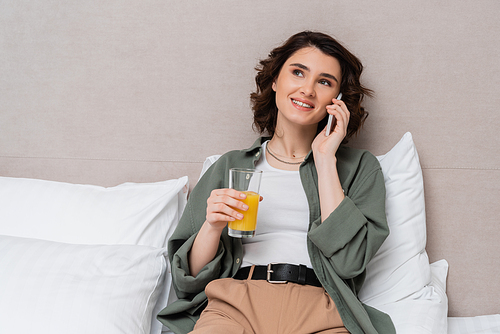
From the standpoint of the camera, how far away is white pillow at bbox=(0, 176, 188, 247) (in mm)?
1359

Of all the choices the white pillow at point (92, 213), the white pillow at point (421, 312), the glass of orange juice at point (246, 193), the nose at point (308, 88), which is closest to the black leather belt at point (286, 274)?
the glass of orange juice at point (246, 193)

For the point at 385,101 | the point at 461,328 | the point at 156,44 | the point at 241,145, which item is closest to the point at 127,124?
the point at 156,44

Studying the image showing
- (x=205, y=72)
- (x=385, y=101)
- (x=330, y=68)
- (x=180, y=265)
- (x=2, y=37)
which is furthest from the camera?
(x=2, y=37)

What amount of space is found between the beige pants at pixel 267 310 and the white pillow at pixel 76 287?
9.0 inches

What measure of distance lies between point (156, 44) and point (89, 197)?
2.48 ft

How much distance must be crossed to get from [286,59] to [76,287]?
1097 mm

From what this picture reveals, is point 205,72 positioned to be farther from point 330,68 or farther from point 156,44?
point 330,68

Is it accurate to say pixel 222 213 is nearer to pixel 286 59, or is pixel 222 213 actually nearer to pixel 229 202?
pixel 229 202

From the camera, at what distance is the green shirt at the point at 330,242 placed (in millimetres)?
1104

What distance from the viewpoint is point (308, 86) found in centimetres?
129

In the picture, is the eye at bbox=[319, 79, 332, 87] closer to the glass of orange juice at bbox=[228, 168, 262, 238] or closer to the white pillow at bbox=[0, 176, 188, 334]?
the glass of orange juice at bbox=[228, 168, 262, 238]

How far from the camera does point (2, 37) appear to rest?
1.78 metres

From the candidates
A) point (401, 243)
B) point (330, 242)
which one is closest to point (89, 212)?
point (330, 242)

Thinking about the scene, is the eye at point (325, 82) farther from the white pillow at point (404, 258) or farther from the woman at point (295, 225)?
the white pillow at point (404, 258)
